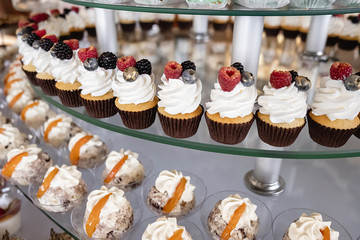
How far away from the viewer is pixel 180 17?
3.85m

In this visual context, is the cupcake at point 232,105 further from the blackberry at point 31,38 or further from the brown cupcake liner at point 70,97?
the blackberry at point 31,38

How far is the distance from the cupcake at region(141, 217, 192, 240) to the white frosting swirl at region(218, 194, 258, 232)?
0.21 m

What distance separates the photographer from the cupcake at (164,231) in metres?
1.62

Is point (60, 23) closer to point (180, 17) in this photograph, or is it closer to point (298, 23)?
point (180, 17)

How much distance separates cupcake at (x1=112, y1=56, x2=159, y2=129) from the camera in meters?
1.65

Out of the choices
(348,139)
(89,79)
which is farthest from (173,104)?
(348,139)

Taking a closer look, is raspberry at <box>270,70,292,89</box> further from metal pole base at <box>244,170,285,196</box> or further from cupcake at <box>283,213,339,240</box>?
metal pole base at <box>244,170,285,196</box>

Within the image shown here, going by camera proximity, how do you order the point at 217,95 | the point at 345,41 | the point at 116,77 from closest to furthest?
1. the point at 217,95
2. the point at 116,77
3. the point at 345,41

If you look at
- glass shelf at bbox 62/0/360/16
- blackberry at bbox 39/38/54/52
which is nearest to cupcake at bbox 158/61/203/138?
glass shelf at bbox 62/0/360/16

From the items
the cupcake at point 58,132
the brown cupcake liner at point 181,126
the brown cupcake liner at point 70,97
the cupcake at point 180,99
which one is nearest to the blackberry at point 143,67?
the cupcake at point 180,99

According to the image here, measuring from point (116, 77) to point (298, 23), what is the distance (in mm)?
2428

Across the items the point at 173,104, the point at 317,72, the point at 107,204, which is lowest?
the point at 107,204

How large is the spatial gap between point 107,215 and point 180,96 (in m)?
0.73

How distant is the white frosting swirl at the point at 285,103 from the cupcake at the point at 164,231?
2.28ft
